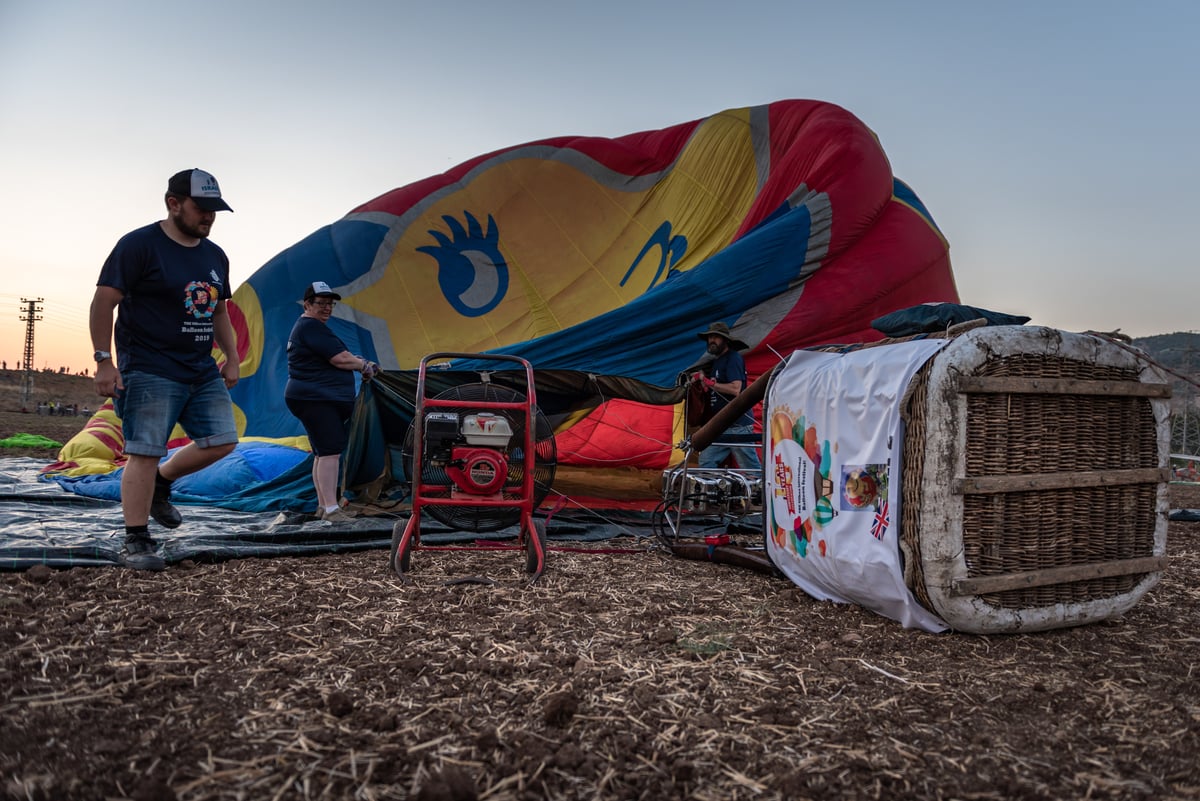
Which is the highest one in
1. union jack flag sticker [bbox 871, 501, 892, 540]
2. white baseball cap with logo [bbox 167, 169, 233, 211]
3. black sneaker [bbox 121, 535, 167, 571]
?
white baseball cap with logo [bbox 167, 169, 233, 211]

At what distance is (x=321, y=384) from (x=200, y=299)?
1.57m

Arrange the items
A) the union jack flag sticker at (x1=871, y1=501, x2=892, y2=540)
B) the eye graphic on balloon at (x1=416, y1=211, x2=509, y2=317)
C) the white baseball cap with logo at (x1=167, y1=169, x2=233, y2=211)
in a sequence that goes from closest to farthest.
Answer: the union jack flag sticker at (x1=871, y1=501, x2=892, y2=540), the white baseball cap with logo at (x1=167, y1=169, x2=233, y2=211), the eye graphic on balloon at (x1=416, y1=211, x2=509, y2=317)

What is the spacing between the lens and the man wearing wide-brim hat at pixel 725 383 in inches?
205

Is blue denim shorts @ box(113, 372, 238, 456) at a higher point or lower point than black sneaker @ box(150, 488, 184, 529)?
higher

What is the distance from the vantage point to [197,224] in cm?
348

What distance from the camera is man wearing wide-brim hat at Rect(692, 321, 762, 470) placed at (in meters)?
5.22

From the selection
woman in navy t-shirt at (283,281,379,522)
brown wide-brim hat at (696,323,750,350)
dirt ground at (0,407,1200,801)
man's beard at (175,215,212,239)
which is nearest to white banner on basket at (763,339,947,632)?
dirt ground at (0,407,1200,801)

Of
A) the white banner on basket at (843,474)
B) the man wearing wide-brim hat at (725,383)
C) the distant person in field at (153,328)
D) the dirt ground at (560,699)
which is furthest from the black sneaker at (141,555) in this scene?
the man wearing wide-brim hat at (725,383)

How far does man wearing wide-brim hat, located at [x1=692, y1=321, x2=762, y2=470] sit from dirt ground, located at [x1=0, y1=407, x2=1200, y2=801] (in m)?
2.32

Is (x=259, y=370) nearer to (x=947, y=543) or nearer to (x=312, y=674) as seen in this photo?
(x=312, y=674)

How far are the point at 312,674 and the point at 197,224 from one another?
2.37 m

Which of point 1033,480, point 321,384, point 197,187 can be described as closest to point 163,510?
point 321,384

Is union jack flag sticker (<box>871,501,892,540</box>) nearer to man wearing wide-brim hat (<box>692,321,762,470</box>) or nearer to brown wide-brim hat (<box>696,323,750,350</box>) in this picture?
man wearing wide-brim hat (<box>692,321,762,470</box>)

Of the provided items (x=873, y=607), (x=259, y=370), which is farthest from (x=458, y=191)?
(x=873, y=607)
